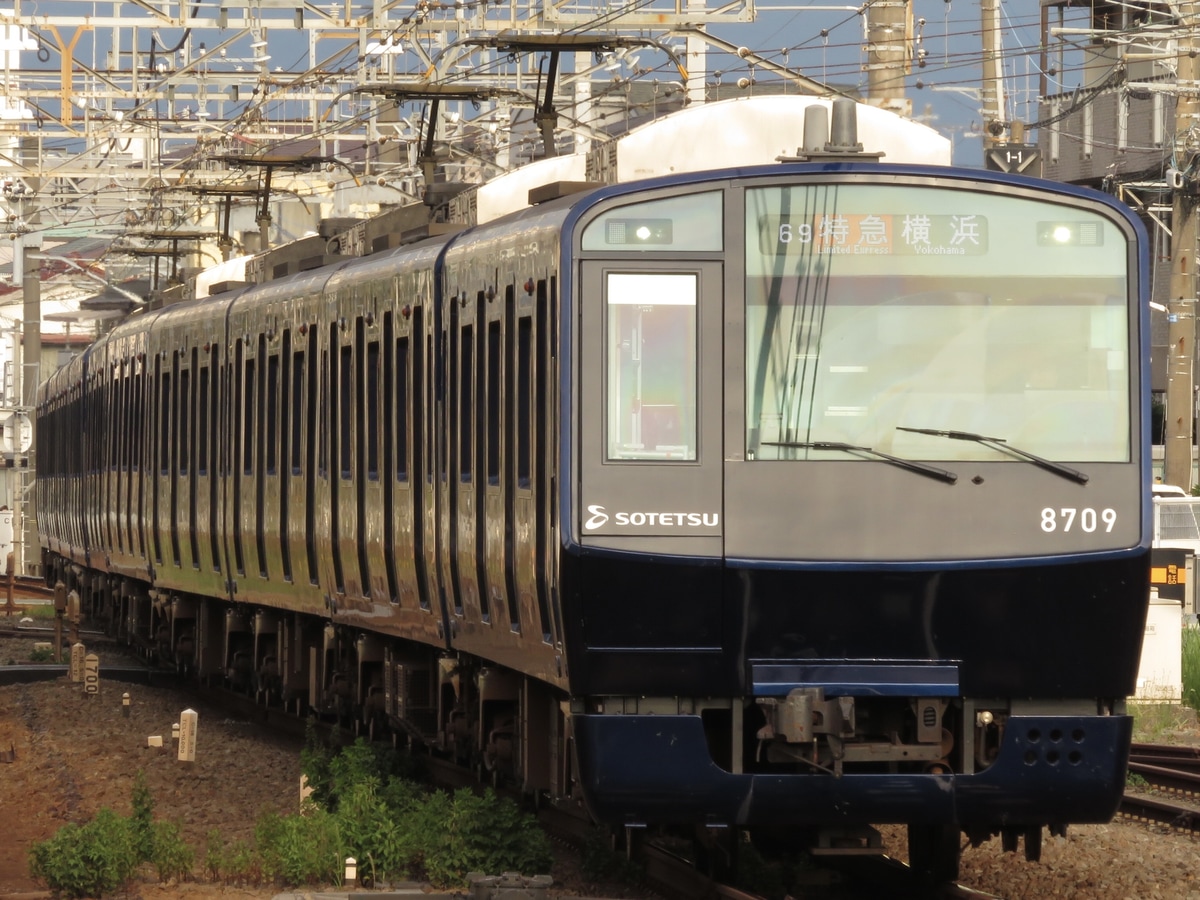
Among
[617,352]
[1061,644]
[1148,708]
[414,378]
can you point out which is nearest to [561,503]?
[617,352]

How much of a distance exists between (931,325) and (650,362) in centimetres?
103

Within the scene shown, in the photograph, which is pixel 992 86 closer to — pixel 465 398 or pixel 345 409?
pixel 345 409

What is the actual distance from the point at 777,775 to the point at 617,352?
1623 mm

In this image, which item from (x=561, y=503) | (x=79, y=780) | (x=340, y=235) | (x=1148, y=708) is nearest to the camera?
(x=561, y=503)

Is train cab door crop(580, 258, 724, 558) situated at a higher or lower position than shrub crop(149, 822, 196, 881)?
higher

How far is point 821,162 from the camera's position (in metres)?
8.66

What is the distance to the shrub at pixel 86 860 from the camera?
9336mm

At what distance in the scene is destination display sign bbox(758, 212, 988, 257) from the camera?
8.62 metres

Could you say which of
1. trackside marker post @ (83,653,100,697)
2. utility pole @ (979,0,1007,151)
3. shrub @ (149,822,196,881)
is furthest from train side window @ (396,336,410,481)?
utility pole @ (979,0,1007,151)

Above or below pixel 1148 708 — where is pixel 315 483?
above

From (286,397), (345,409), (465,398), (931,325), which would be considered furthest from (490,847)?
(286,397)

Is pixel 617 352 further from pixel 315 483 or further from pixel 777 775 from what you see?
pixel 315 483

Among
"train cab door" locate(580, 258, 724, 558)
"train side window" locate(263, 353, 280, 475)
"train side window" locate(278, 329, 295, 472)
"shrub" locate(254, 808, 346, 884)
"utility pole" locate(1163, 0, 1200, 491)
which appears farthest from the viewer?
"utility pole" locate(1163, 0, 1200, 491)

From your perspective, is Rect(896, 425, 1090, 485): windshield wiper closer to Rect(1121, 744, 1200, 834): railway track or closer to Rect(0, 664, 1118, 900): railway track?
Rect(0, 664, 1118, 900): railway track
